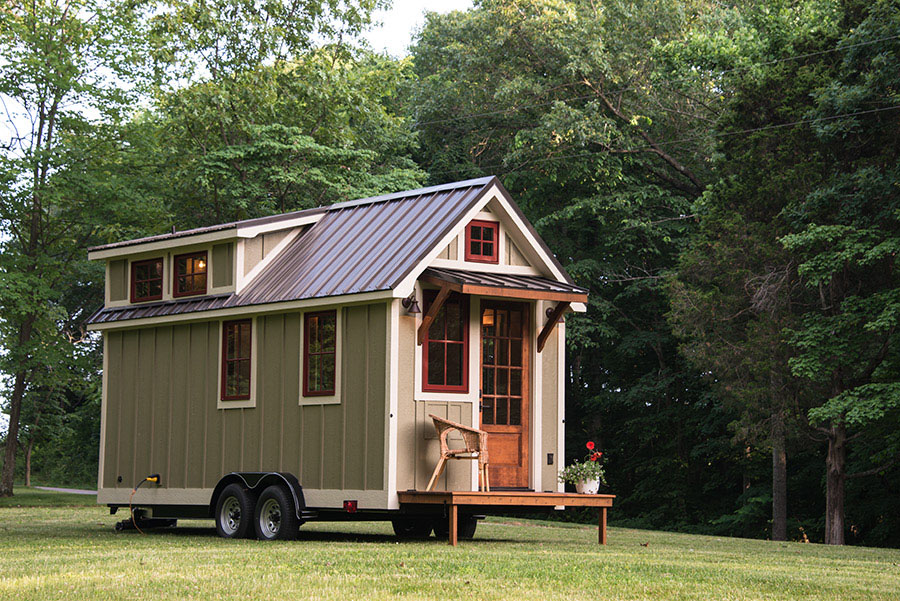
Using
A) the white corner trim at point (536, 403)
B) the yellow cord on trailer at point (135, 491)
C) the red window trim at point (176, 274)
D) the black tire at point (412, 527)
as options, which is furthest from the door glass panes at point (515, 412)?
the yellow cord on trailer at point (135, 491)

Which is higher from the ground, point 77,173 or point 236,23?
point 236,23

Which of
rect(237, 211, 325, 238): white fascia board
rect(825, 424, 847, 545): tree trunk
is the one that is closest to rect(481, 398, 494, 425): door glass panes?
rect(237, 211, 325, 238): white fascia board

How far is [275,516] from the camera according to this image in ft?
54.7

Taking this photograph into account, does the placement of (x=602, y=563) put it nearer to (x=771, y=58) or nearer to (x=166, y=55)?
(x=771, y=58)

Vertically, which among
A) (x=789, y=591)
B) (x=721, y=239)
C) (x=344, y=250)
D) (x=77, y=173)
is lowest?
(x=789, y=591)

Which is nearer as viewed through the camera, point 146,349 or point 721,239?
point 146,349

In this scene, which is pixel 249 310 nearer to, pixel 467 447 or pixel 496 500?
pixel 467 447

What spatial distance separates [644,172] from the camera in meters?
37.1

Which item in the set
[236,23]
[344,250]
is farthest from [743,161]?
[236,23]

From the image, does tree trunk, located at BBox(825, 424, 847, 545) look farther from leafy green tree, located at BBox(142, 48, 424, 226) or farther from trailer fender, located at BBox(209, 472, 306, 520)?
trailer fender, located at BBox(209, 472, 306, 520)

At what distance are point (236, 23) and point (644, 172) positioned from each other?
1246 centimetres

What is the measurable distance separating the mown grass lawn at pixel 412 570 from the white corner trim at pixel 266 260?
359 centimetres

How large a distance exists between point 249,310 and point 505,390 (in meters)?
3.70

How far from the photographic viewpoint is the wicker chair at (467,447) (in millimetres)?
15789
